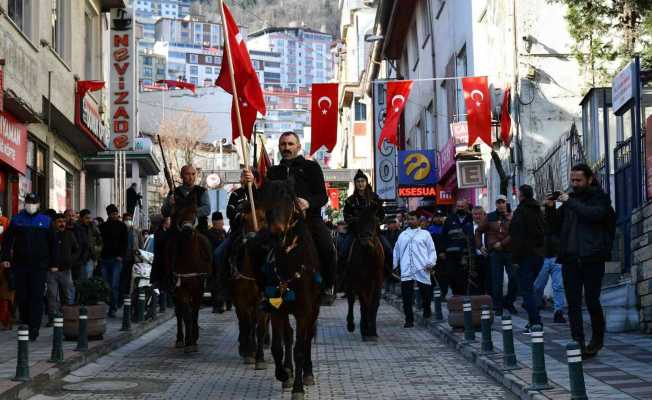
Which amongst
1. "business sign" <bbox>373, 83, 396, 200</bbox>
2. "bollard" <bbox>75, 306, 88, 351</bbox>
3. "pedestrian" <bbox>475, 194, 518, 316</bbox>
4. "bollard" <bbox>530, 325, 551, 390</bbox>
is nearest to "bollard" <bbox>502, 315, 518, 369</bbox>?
"bollard" <bbox>530, 325, 551, 390</bbox>

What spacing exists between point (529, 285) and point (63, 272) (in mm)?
7955

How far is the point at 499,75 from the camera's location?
88.4 feet

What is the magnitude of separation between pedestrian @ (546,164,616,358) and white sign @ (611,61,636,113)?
309 cm

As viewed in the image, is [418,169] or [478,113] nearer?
[478,113]

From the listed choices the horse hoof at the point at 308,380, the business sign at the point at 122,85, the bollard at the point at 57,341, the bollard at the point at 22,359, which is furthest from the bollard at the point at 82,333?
the business sign at the point at 122,85

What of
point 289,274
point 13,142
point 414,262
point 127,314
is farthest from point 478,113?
point 289,274

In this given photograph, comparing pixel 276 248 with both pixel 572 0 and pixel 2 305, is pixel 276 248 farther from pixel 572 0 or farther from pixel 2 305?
pixel 572 0

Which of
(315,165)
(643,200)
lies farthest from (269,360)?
(643,200)

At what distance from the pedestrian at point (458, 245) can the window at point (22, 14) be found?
362 inches

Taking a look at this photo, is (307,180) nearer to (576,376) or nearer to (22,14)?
(576,376)

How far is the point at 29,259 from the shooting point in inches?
601

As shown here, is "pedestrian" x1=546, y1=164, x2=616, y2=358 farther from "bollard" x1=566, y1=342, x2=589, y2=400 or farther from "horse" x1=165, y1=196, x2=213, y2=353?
"horse" x1=165, y1=196, x2=213, y2=353

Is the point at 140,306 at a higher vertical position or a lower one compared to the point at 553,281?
lower

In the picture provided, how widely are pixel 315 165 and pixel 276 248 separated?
3.79ft
